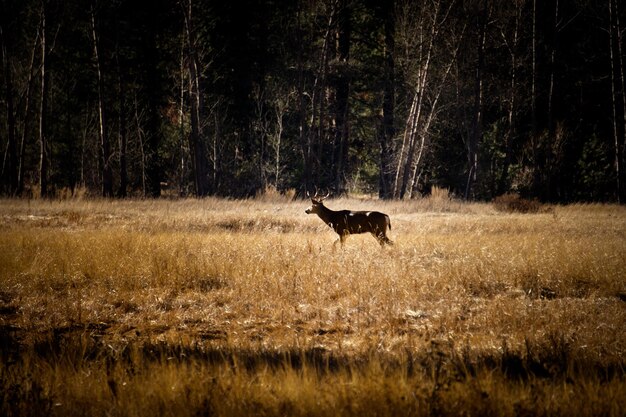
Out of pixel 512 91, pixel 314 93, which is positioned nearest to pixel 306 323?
pixel 314 93

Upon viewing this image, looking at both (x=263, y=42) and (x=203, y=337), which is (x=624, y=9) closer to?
(x=263, y=42)

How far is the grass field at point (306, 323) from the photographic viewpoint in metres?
2.85

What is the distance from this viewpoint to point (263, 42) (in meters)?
25.8

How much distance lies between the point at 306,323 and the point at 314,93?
733 inches

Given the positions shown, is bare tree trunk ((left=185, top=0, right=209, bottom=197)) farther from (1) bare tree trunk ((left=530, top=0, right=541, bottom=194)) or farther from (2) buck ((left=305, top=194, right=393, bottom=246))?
(1) bare tree trunk ((left=530, top=0, right=541, bottom=194))

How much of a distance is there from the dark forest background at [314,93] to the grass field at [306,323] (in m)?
11.9

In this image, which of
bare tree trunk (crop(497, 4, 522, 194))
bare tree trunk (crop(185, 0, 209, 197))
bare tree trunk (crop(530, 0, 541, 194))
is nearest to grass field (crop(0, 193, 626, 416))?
bare tree trunk (crop(185, 0, 209, 197))

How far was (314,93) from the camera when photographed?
2198cm

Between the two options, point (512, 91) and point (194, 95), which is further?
point (512, 91)

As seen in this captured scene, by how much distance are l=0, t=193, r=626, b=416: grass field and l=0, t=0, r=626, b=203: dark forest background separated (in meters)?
11.9

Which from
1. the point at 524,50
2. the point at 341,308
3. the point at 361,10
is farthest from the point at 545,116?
the point at 341,308

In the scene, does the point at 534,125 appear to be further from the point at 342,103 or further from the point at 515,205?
the point at 342,103

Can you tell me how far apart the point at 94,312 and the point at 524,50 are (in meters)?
26.2

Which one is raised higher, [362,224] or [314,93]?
[314,93]
